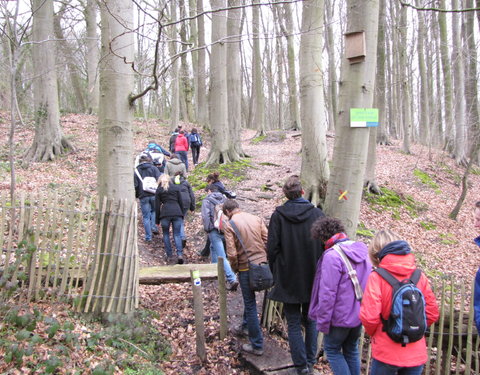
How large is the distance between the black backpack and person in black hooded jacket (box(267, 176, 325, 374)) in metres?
1.12

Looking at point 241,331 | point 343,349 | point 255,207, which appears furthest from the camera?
point 255,207

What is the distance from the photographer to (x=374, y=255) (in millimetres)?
3031

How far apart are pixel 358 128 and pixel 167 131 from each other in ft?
61.9

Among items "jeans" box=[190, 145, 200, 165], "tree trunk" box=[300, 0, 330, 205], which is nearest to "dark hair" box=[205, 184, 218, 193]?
"tree trunk" box=[300, 0, 330, 205]

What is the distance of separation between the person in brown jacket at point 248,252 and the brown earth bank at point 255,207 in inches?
16.8

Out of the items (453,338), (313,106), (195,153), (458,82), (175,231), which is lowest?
(453,338)

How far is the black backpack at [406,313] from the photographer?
2.75m

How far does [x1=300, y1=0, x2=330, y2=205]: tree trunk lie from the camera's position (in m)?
8.66

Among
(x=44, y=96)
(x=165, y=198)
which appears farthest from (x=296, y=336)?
(x=44, y=96)

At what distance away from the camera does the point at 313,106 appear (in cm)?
886

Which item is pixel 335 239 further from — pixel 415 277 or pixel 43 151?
pixel 43 151

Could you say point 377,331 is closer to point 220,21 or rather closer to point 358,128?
point 358,128

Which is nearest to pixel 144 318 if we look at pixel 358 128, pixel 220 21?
pixel 358 128

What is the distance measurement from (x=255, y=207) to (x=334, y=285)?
20.4ft
